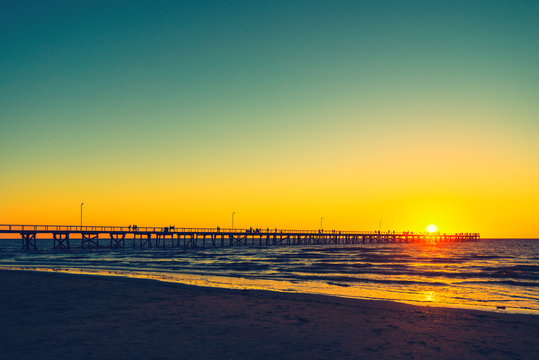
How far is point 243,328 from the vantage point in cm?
981

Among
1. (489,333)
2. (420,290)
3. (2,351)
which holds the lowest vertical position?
(420,290)

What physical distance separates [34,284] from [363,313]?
13.8 meters

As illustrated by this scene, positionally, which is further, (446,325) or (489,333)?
(446,325)

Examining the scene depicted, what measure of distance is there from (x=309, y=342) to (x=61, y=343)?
16.1 ft

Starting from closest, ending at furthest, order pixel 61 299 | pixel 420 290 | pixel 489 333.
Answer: pixel 489 333, pixel 61 299, pixel 420 290

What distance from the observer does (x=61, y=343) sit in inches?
315

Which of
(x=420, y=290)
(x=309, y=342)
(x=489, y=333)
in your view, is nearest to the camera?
(x=309, y=342)

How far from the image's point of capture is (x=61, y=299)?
44.3 feet

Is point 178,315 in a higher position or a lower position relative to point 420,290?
higher

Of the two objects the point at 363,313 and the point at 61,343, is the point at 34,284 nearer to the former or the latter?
the point at 61,343

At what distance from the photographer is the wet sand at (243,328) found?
7793mm

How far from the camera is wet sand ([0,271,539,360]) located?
25.6ft

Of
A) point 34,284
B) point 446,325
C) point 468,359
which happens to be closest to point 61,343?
point 468,359

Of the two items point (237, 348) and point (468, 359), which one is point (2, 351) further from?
point (468, 359)
